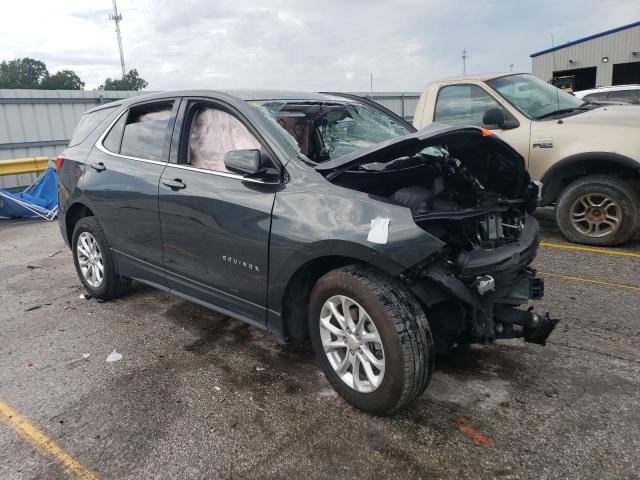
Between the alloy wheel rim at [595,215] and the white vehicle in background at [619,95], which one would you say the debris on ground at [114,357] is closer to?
the alloy wheel rim at [595,215]

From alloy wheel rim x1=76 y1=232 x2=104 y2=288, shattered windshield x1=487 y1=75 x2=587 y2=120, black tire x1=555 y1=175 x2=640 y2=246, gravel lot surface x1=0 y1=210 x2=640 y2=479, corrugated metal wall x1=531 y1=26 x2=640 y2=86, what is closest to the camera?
gravel lot surface x1=0 y1=210 x2=640 y2=479

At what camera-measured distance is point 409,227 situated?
2557 mm

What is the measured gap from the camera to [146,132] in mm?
4086

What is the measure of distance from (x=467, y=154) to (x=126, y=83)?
57298 mm

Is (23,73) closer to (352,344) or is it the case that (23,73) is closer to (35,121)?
(35,121)

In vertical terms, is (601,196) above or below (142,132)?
below

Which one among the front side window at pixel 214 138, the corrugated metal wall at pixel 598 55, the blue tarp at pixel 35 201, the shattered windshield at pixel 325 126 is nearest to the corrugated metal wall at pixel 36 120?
the blue tarp at pixel 35 201

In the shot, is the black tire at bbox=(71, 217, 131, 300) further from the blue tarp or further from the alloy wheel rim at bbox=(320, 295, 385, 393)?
the blue tarp

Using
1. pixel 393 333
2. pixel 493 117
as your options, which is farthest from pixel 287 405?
pixel 493 117

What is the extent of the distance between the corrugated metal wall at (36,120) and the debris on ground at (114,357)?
8924 millimetres

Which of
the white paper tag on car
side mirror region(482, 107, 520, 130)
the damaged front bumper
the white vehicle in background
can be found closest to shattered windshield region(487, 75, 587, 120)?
side mirror region(482, 107, 520, 130)

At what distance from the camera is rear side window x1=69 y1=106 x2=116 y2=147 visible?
15.4 ft

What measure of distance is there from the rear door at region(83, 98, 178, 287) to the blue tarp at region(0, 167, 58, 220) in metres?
5.58

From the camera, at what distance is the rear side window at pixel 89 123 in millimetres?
4695
